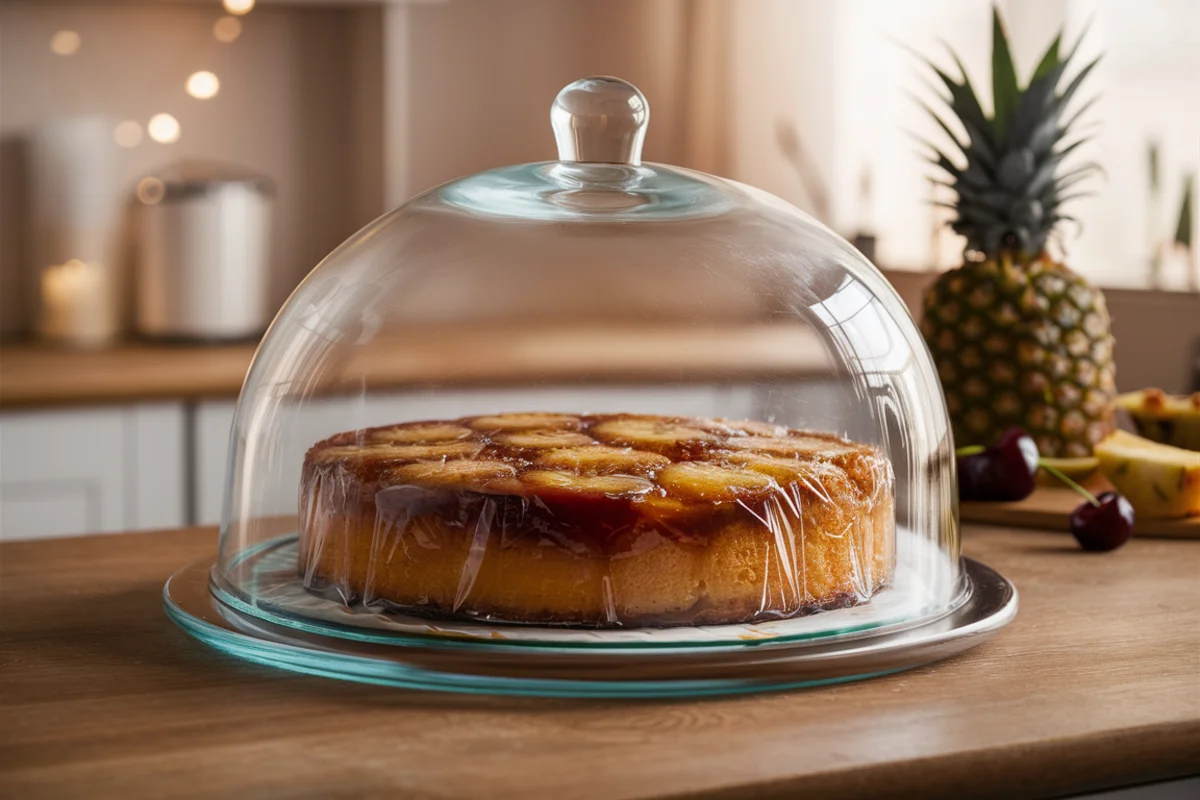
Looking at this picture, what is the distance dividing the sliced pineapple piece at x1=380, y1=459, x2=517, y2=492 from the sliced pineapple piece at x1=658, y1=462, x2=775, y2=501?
0.09 metres

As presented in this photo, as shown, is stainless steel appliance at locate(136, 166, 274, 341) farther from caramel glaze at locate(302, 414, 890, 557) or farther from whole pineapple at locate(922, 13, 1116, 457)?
caramel glaze at locate(302, 414, 890, 557)

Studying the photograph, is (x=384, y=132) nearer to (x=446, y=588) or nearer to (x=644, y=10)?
(x=644, y=10)

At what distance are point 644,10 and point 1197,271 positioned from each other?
56.2 inches

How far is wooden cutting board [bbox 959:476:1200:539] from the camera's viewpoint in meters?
1.14

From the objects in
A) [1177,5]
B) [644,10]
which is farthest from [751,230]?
[644,10]

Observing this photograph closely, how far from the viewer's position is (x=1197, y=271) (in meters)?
2.54

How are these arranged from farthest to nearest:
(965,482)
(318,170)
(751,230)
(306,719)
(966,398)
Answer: (318,170) → (966,398) → (965,482) → (751,230) → (306,719)

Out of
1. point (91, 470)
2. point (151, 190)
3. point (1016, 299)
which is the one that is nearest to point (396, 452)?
point (1016, 299)

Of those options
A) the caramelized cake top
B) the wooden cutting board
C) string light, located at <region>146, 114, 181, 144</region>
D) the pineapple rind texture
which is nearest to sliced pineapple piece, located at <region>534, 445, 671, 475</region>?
the caramelized cake top

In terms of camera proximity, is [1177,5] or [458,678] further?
[1177,5]

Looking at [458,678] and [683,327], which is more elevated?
[683,327]

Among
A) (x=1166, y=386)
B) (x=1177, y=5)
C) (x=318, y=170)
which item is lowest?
(x=1166, y=386)

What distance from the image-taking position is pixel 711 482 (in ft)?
2.51

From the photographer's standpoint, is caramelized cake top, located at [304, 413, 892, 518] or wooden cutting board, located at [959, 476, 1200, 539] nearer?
caramelized cake top, located at [304, 413, 892, 518]
